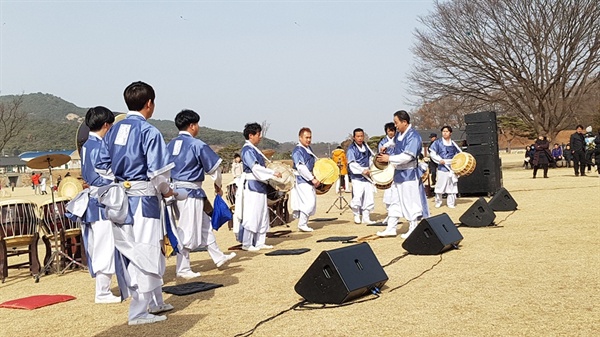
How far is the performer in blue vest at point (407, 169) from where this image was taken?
9.17m

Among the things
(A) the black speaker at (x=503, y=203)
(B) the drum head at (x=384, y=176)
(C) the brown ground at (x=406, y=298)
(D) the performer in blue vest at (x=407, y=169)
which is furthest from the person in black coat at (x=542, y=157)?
(D) the performer in blue vest at (x=407, y=169)

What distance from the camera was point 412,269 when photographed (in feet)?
22.7

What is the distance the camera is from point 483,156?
17.2 metres

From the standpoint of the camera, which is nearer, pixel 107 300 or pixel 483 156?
pixel 107 300

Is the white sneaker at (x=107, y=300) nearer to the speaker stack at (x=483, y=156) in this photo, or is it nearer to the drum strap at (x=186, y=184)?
the drum strap at (x=186, y=184)

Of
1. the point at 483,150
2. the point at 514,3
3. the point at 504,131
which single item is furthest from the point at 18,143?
the point at 483,150

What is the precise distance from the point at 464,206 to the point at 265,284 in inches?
366

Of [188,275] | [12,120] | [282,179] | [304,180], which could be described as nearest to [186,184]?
[188,275]

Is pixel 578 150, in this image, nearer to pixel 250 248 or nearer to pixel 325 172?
pixel 325 172

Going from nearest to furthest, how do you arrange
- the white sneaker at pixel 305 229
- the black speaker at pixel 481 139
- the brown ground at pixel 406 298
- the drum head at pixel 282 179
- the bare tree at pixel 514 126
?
the brown ground at pixel 406 298
the drum head at pixel 282 179
the white sneaker at pixel 305 229
the black speaker at pixel 481 139
the bare tree at pixel 514 126

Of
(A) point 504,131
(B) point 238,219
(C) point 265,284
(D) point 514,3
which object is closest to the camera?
(C) point 265,284

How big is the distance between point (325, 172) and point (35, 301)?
21.3 ft

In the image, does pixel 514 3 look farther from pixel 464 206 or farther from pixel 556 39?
pixel 464 206

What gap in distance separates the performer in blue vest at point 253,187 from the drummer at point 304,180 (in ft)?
6.70
